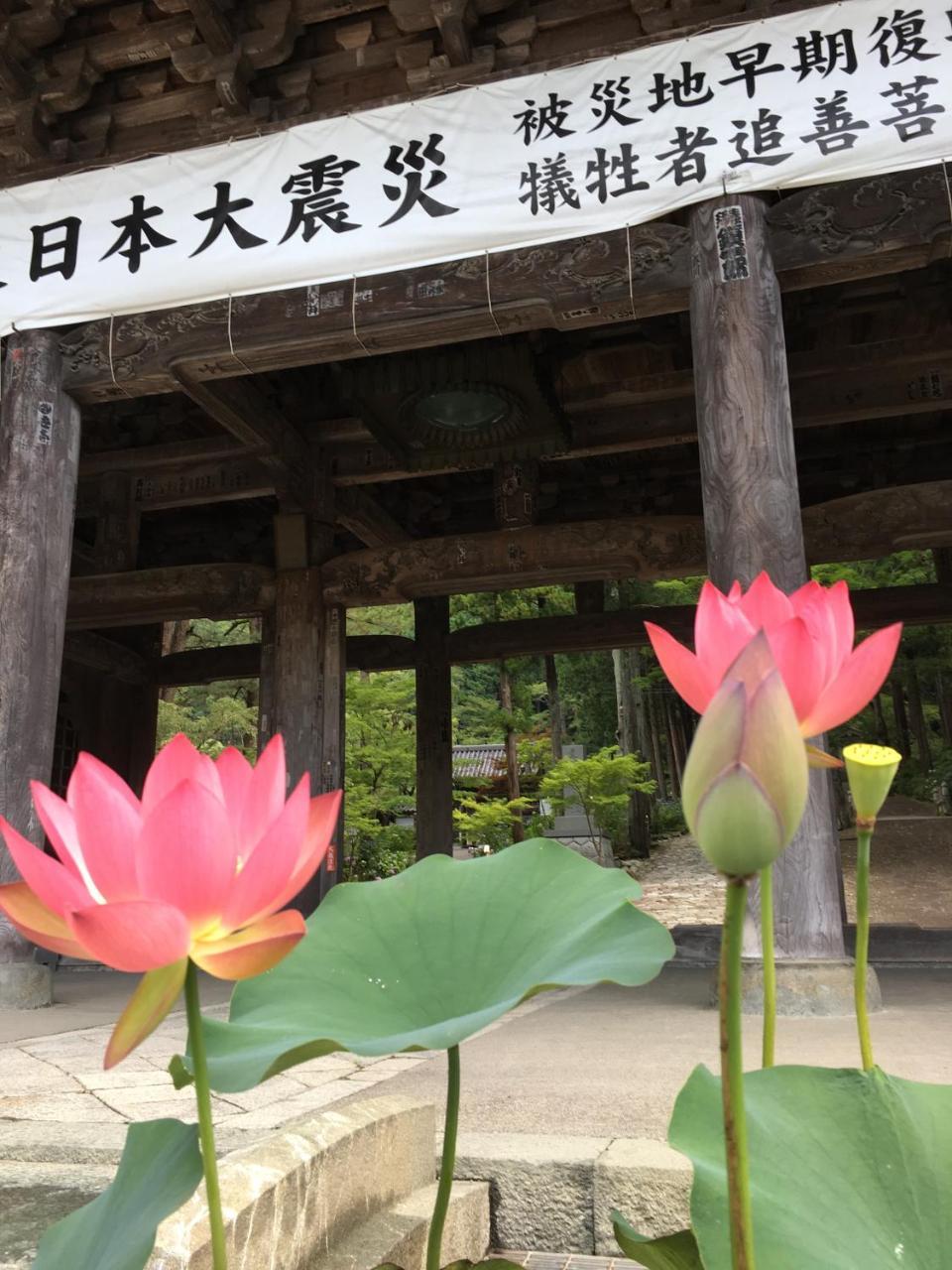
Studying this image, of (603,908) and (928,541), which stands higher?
(928,541)

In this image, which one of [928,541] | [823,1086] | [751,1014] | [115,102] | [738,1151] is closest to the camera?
[738,1151]

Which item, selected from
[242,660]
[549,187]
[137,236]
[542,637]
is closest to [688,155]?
[549,187]

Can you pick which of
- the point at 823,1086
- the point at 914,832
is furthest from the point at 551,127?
the point at 914,832

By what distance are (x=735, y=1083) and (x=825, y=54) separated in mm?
4628

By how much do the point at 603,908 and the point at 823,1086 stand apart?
159 millimetres

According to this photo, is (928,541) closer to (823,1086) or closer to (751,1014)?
(751,1014)

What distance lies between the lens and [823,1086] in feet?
1.85

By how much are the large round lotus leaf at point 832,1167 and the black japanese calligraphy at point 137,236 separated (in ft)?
16.1

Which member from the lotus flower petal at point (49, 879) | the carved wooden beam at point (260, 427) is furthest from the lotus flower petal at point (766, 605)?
the carved wooden beam at point (260, 427)

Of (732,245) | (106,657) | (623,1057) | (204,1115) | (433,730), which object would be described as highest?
(732,245)

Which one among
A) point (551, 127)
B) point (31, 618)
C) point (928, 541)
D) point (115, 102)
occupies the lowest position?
point (31, 618)

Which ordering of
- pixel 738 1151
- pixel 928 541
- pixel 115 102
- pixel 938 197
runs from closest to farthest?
pixel 738 1151, pixel 938 197, pixel 115 102, pixel 928 541

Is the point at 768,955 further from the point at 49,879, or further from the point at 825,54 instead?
the point at 825,54

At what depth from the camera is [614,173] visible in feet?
13.5
